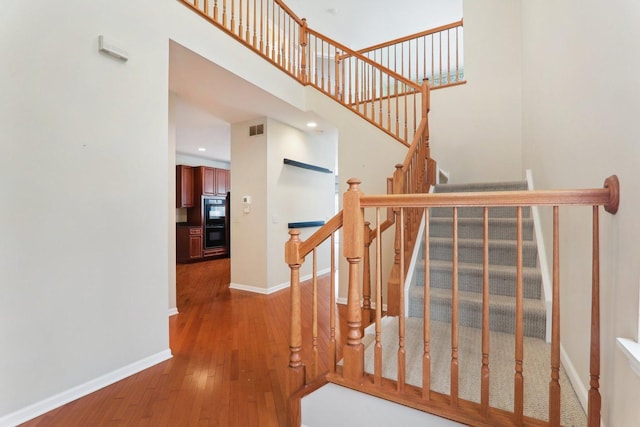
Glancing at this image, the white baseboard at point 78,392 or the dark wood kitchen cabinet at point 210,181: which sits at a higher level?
the dark wood kitchen cabinet at point 210,181

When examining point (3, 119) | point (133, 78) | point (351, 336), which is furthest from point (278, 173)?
point (351, 336)

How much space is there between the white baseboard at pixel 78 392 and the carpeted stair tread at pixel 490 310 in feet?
6.53

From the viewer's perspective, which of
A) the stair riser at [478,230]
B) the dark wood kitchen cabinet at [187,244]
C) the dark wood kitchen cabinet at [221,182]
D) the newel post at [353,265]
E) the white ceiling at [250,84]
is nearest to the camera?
the newel post at [353,265]

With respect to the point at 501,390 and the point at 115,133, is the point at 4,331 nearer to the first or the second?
the point at 115,133

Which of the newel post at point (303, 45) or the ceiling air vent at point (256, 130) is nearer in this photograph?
the newel post at point (303, 45)

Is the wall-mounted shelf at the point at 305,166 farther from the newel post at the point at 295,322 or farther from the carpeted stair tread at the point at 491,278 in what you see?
the newel post at the point at 295,322

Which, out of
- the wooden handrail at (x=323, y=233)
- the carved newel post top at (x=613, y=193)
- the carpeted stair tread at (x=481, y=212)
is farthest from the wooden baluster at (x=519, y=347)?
the carpeted stair tread at (x=481, y=212)

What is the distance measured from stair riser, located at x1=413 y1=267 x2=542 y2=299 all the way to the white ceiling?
2.67m

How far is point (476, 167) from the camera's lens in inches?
153

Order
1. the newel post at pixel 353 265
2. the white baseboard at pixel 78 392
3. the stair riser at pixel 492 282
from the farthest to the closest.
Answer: the stair riser at pixel 492 282 → the white baseboard at pixel 78 392 → the newel post at pixel 353 265

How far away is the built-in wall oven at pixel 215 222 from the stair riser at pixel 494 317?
6143 mm

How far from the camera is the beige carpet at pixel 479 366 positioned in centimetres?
122

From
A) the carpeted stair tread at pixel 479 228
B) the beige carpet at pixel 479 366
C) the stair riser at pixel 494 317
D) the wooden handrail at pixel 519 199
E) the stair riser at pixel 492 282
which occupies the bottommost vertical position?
the beige carpet at pixel 479 366

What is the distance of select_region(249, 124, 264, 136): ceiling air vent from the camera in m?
4.29
